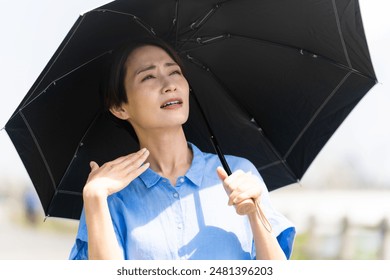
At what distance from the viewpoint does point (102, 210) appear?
231 cm

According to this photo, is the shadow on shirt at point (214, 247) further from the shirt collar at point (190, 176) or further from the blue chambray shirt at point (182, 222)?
the shirt collar at point (190, 176)

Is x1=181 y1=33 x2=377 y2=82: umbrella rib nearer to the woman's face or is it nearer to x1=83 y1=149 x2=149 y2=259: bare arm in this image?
the woman's face

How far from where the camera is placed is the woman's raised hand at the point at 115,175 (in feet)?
7.67

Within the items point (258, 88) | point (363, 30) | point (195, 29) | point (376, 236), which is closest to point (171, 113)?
point (195, 29)

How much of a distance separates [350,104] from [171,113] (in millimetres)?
970

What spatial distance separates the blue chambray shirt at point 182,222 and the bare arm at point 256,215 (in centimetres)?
11

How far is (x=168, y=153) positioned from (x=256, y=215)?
51cm

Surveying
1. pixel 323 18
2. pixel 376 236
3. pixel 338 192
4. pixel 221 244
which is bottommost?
pixel 221 244

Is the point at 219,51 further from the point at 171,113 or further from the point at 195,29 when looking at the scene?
the point at 171,113

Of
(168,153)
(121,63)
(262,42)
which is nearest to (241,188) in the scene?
(168,153)

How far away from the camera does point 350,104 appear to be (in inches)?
116

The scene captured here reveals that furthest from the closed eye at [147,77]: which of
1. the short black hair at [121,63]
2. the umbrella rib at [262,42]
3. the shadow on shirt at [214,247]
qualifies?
the shadow on shirt at [214,247]

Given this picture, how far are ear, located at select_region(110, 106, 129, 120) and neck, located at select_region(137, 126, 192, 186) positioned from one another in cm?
13

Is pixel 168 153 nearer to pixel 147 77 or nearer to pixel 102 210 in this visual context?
pixel 147 77
